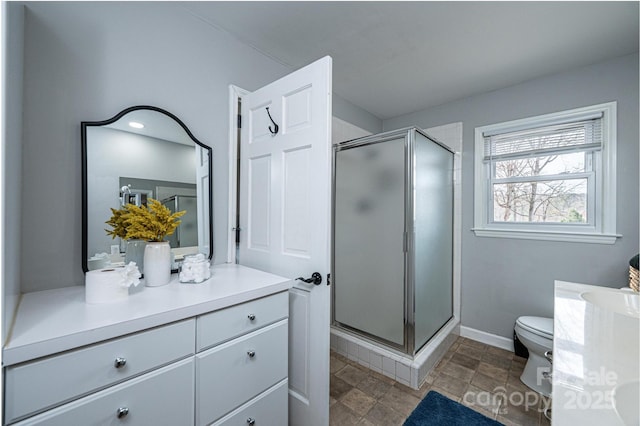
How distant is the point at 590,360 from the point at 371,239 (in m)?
1.53

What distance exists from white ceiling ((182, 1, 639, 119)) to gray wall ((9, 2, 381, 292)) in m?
0.29

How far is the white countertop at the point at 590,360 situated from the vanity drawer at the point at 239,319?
0.98 metres

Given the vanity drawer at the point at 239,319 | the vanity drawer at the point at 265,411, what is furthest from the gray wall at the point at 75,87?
the vanity drawer at the point at 265,411

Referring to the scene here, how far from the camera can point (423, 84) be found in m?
2.38

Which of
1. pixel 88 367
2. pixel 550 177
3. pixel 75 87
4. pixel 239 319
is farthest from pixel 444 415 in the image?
pixel 75 87

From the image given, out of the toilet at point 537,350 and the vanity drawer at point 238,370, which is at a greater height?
the vanity drawer at point 238,370

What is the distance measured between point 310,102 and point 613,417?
1.43m

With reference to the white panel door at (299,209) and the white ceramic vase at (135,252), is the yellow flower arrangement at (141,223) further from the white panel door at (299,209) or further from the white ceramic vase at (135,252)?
the white panel door at (299,209)

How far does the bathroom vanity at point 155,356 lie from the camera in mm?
678

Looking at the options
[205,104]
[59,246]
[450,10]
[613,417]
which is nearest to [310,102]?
[205,104]

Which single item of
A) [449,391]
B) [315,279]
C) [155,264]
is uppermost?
[155,264]

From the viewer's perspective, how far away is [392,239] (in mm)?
2078

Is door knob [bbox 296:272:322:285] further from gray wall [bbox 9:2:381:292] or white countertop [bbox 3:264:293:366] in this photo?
gray wall [bbox 9:2:381:292]

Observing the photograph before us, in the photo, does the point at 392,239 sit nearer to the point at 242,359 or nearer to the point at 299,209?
the point at 299,209
